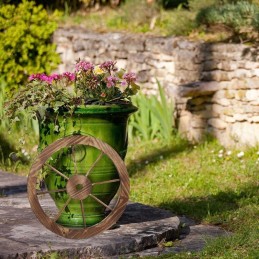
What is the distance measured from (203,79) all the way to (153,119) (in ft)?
2.18

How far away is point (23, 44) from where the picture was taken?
424 inches

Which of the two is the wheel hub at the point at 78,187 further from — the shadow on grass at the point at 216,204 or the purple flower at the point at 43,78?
the shadow on grass at the point at 216,204

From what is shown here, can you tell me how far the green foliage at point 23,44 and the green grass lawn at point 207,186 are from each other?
2.28 meters

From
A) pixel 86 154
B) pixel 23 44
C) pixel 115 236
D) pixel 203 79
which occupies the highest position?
pixel 23 44

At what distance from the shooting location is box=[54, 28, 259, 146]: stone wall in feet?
28.2

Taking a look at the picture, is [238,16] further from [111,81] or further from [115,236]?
[115,236]

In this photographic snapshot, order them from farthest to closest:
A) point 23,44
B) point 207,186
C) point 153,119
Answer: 1. point 23,44
2. point 153,119
3. point 207,186

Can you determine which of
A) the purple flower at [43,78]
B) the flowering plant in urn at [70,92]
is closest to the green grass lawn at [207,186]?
the flowering plant in urn at [70,92]

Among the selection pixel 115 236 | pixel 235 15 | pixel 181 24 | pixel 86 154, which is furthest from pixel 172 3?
pixel 115 236

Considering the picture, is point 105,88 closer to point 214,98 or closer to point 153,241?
point 153,241

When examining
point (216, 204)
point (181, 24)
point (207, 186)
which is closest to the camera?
point (216, 204)

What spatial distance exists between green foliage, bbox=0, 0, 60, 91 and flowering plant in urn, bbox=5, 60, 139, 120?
16.3 ft

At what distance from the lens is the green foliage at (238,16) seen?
28.9 feet

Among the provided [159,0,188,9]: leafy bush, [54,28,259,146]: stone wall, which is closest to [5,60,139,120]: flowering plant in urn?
[54,28,259,146]: stone wall
